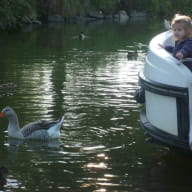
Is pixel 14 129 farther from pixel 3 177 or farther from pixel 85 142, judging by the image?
pixel 3 177

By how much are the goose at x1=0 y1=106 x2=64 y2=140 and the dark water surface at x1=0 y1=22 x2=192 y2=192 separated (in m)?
0.13

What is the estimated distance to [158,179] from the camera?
8477 mm

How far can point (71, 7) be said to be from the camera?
52344 millimetres

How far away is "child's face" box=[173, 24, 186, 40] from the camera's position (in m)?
8.36

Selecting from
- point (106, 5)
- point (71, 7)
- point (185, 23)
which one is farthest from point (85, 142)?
point (106, 5)

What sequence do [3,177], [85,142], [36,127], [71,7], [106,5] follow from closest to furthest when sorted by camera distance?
[3,177] → [85,142] → [36,127] → [71,7] → [106,5]

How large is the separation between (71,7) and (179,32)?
146 feet

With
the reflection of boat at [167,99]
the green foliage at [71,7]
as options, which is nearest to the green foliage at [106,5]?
the green foliage at [71,7]

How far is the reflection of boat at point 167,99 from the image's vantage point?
7.62 meters

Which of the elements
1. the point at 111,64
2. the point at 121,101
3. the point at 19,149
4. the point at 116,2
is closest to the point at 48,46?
the point at 111,64

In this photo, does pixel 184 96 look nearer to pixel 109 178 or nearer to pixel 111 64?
pixel 109 178

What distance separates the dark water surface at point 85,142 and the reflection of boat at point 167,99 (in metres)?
0.66

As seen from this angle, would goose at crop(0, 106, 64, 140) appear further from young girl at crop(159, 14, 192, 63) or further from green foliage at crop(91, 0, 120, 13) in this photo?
green foliage at crop(91, 0, 120, 13)

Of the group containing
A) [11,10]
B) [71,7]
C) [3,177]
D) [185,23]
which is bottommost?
[71,7]
